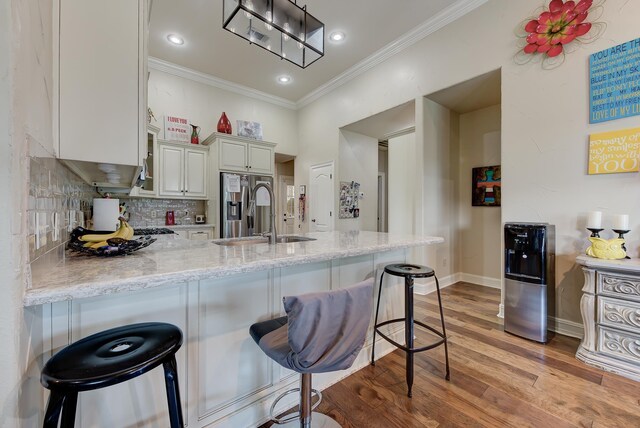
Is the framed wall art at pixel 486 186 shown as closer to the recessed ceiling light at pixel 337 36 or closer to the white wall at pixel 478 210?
the white wall at pixel 478 210

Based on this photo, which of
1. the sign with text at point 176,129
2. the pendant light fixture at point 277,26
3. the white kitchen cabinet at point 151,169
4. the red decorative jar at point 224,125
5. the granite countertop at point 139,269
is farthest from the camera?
the red decorative jar at point 224,125

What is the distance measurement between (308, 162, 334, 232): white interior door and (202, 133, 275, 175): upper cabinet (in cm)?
93

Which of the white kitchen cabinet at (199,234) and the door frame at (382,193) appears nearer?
the white kitchen cabinet at (199,234)

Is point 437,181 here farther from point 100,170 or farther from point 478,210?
point 100,170

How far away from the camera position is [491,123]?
3852 mm

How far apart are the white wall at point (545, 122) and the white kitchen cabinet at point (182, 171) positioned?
11.6ft

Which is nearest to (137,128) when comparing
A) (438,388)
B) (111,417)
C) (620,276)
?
(111,417)

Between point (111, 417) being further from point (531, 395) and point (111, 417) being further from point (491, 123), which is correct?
point (491, 123)

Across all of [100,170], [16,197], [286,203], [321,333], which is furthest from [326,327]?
[286,203]

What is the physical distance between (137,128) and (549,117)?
3285mm

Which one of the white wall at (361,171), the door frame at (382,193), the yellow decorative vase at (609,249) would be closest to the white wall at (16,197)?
the yellow decorative vase at (609,249)

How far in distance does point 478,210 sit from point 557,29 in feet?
7.77

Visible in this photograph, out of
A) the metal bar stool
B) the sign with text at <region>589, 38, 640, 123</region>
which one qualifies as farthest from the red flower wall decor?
the metal bar stool

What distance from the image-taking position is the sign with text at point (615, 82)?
2006 millimetres
